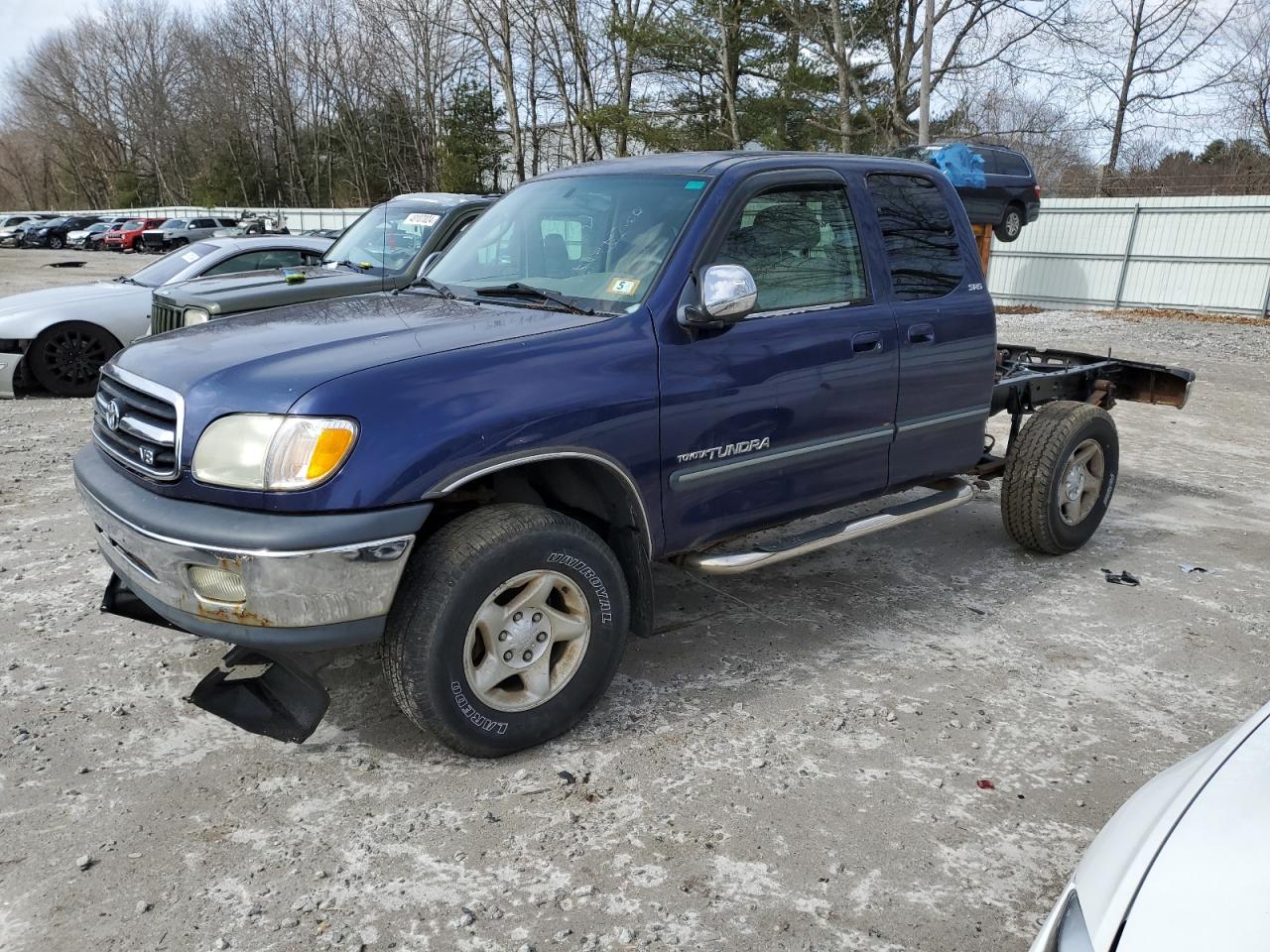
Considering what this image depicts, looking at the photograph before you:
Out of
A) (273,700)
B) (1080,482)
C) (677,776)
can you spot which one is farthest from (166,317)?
(1080,482)

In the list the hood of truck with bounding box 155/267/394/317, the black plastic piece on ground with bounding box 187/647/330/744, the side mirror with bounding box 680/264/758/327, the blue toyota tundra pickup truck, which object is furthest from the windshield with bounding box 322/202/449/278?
the black plastic piece on ground with bounding box 187/647/330/744

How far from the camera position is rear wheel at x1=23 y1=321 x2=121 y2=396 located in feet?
29.8

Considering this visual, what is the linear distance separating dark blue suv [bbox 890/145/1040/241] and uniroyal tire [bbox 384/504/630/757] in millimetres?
13725

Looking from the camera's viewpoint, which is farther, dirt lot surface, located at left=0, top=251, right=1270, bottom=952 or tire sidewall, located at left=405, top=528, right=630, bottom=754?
tire sidewall, located at left=405, top=528, right=630, bottom=754

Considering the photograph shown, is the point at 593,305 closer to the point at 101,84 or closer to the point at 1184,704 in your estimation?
the point at 1184,704

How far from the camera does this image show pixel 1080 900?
176cm

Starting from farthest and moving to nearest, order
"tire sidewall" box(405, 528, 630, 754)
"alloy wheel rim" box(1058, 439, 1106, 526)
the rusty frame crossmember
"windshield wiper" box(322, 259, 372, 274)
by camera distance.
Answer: "windshield wiper" box(322, 259, 372, 274) → the rusty frame crossmember → "alloy wheel rim" box(1058, 439, 1106, 526) → "tire sidewall" box(405, 528, 630, 754)

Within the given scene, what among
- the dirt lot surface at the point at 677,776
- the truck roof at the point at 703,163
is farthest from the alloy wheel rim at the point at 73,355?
the truck roof at the point at 703,163

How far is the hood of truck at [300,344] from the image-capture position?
2924mm

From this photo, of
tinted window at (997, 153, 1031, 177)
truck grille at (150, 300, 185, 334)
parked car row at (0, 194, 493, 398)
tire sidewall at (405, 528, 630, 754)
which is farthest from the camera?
tinted window at (997, 153, 1031, 177)

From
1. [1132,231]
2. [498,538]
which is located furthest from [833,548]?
[1132,231]

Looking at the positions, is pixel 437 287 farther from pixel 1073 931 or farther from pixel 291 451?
pixel 1073 931

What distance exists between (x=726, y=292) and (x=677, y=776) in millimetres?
1657

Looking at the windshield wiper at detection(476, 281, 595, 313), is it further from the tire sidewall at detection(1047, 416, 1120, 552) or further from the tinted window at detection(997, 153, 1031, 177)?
the tinted window at detection(997, 153, 1031, 177)
